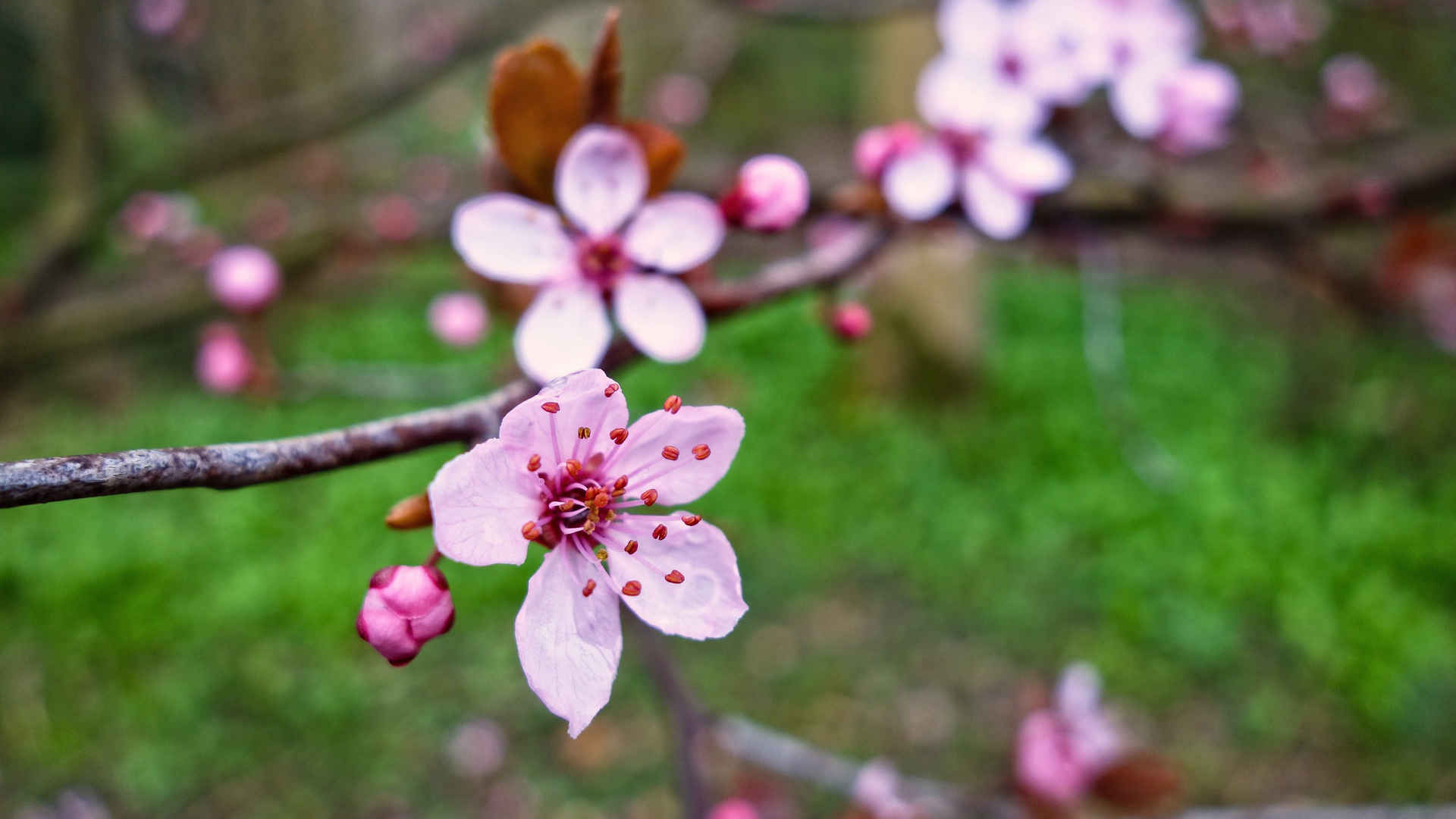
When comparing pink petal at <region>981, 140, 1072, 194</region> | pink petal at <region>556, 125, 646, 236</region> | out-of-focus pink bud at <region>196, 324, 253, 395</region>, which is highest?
pink petal at <region>556, 125, 646, 236</region>

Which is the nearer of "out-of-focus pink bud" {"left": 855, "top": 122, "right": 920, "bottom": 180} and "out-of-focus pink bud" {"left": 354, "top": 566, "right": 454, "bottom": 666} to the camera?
"out-of-focus pink bud" {"left": 354, "top": 566, "right": 454, "bottom": 666}

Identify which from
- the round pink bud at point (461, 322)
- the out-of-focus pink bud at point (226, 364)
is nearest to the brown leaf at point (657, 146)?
the out-of-focus pink bud at point (226, 364)

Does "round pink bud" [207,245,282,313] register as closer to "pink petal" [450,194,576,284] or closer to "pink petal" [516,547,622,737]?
"pink petal" [450,194,576,284]

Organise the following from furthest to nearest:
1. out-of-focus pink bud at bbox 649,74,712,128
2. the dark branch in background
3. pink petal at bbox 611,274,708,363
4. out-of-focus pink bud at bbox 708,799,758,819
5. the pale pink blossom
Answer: out-of-focus pink bud at bbox 649,74,712,128 < the pale pink blossom < out-of-focus pink bud at bbox 708,799,758,819 < pink petal at bbox 611,274,708,363 < the dark branch in background

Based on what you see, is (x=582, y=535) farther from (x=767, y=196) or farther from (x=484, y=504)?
(x=767, y=196)

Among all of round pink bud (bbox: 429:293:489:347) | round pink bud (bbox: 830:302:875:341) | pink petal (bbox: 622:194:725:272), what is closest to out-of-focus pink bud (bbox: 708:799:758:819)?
round pink bud (bbox: 830:302:875:341)

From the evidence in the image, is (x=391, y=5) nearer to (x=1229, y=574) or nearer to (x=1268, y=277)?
(x=1268, y=277)

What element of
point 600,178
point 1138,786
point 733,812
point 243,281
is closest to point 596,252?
point 600,178
